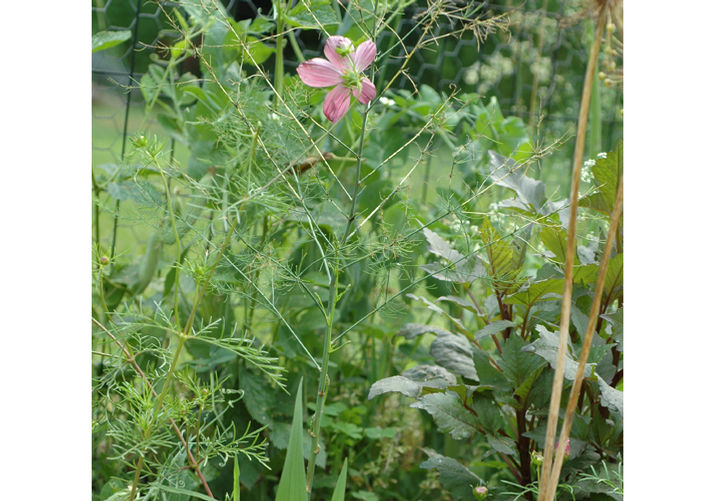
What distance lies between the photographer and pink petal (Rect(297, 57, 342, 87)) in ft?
1.76

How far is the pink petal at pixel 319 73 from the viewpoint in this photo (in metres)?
0.54

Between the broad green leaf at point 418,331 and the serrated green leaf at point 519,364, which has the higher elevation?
the serrated green leaf at point 519,364

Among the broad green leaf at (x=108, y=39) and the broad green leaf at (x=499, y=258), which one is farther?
the broad green leaf at (x=108, y=39)

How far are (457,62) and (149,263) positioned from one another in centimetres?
159

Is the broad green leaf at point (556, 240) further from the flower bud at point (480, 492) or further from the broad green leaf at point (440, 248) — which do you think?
the flower bud at point (480, 492)

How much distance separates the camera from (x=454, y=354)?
83 centimetres

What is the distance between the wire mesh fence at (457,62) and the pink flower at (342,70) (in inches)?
1.6

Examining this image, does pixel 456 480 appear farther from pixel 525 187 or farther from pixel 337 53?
pixel 337 53

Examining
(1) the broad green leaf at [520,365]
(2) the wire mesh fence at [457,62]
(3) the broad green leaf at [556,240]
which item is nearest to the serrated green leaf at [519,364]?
(1) the broad green leaf at [520,365]

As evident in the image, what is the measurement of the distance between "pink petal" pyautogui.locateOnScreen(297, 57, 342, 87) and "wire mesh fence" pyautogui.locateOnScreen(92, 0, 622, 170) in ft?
0.21

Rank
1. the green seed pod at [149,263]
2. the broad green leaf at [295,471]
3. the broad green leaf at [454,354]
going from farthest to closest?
the green seed pod at [149,263] < the broad green leaf at [454,354] < the broad green leaf at [295,471]

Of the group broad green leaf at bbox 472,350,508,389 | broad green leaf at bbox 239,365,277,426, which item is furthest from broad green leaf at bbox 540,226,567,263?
broad green leaf at bbox 239,365,277,426
